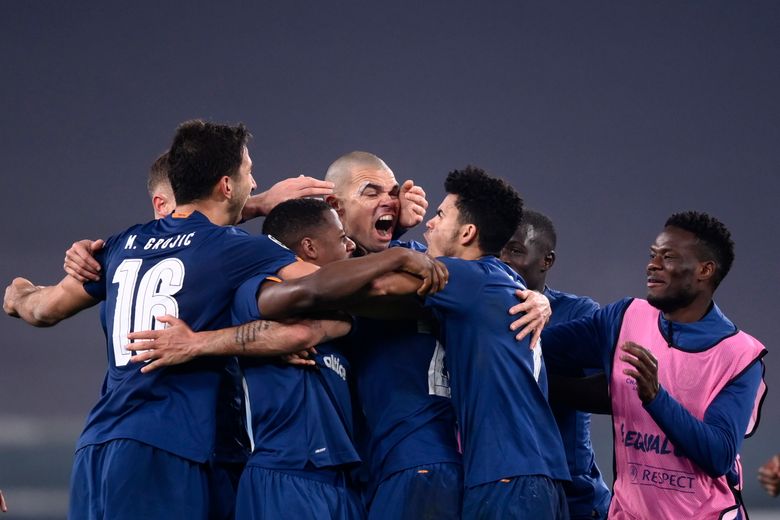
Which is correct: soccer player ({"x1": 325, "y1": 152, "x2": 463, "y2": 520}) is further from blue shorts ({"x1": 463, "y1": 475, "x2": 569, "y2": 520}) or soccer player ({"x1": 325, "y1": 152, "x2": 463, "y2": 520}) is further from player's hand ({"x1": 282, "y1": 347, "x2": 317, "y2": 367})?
player's hand ({"x1": 282, "y1": 347, "x2": 317, "y2": 367})

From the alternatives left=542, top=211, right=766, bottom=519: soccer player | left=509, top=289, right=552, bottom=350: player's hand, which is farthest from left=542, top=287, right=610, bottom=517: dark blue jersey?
left=509, top=289, right=552, bottom=350: player's hand

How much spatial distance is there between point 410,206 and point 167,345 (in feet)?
6.22

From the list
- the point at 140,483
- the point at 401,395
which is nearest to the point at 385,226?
the point at 401,395

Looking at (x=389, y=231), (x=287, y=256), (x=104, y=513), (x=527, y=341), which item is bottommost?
(x=104, y=513)

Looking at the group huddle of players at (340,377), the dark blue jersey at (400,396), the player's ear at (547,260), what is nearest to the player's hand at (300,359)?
the group huddle of players at (340,377)

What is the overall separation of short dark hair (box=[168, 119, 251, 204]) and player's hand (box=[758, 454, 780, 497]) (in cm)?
246

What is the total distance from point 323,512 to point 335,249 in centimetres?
110

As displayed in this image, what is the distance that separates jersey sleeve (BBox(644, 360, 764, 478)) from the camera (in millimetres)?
4062

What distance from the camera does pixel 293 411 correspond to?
12.0 ft

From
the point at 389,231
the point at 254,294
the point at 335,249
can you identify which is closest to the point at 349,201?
the point at 389,231

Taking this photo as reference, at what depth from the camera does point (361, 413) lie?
13.4 feet

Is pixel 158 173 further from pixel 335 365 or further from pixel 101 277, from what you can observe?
pixel 335 365

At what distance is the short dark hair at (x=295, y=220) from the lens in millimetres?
4047

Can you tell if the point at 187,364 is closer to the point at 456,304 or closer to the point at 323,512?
the point at 323,512
